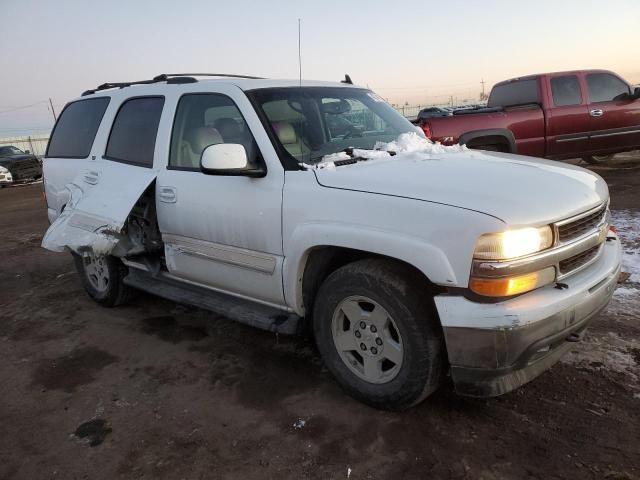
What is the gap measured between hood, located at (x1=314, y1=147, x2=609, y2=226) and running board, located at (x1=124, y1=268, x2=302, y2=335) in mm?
977

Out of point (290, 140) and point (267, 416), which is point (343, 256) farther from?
point (267, 416)

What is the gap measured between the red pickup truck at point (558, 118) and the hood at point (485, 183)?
17.0ft

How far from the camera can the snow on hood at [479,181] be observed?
8.13 feet

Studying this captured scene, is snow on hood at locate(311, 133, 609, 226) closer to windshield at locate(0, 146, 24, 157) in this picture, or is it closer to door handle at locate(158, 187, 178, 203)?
door handle at locate(158, 187, 178, 203)

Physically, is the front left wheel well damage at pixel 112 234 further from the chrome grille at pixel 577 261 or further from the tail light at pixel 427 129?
the tail light at pixel 427 129

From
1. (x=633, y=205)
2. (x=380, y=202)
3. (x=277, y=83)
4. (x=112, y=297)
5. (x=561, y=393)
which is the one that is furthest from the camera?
(x=633, y=205)

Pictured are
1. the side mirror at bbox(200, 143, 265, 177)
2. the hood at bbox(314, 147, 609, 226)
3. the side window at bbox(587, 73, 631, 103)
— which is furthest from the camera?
the side window at bbox(587, 73, 631, 103)

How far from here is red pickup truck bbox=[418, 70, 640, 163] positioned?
27.0ft

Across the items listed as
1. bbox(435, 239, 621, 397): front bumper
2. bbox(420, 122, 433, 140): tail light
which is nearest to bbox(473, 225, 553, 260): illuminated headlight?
A: bbox(435, 239, 621, 397): front bumper

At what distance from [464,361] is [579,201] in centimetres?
108

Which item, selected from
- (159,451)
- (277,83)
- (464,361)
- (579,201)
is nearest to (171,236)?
(277,83)

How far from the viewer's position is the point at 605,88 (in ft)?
31.4

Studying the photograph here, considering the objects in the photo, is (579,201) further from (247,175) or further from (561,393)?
(247,175)

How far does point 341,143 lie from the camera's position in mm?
3465
